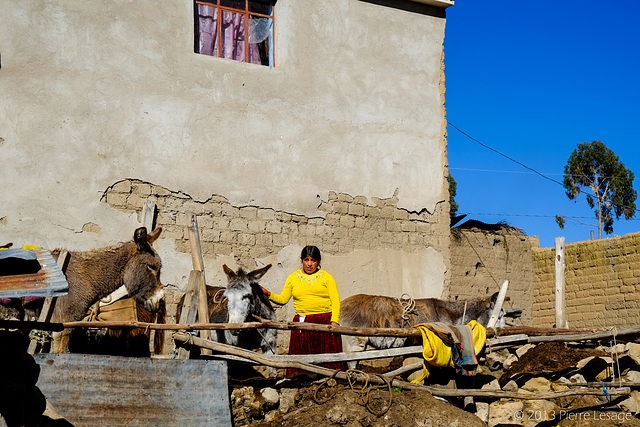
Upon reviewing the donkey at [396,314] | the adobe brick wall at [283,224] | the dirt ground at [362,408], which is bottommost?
the dirt ground at [362,408]

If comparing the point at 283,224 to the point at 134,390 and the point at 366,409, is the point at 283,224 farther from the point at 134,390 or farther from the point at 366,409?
the point at 134,390

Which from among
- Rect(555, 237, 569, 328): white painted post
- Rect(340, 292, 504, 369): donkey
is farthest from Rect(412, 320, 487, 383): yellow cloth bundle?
Rect(555, 237, 569, 328): white painted post

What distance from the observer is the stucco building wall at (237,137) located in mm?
9305

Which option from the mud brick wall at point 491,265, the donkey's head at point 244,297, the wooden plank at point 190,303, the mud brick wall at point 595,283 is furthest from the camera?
the mud brick wall at point 595,283

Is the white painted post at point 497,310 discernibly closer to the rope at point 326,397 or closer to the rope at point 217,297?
the rope at point 326,397

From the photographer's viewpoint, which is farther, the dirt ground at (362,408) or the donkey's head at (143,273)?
the donkey's head at (143,273)

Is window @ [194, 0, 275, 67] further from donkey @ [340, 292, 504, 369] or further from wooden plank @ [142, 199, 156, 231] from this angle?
donkey @ [340, 292, 504, 369]

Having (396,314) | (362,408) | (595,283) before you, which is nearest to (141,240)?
(362,408)

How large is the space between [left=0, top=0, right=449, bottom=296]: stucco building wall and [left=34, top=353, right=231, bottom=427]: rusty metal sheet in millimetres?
3768

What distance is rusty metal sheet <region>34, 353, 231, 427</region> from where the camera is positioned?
5688mm

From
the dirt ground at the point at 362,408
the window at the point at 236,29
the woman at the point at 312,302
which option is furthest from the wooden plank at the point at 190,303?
the window at the point at 236,29

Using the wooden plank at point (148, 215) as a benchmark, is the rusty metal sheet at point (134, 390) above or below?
below

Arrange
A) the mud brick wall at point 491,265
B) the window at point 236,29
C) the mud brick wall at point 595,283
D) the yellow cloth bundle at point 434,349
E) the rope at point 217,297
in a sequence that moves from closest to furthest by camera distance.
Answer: the yellow cloth bundle at point 434,349 → the rope at point 217,297 → the window at point 236,29 → the mud brick wall at point 491,265 → the mud brick wall at point 595,283

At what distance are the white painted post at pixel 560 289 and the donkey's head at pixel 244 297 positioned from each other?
4.82 m
